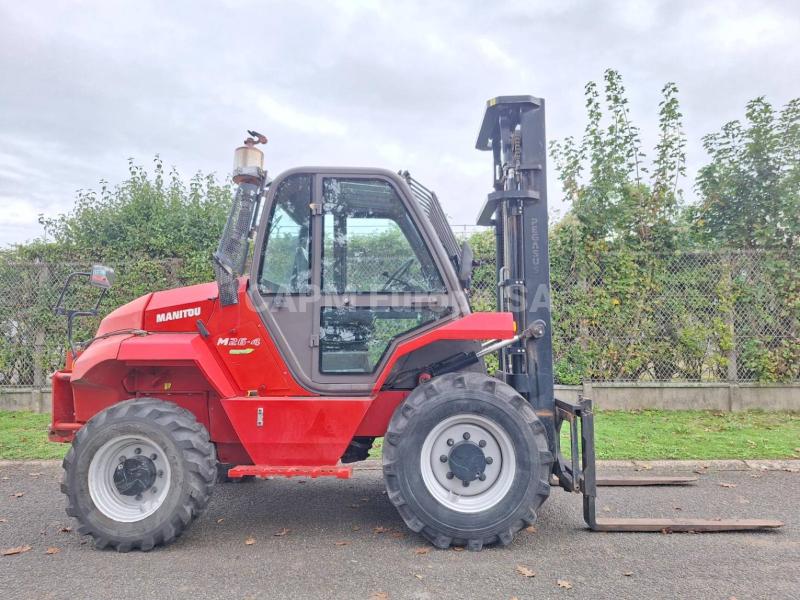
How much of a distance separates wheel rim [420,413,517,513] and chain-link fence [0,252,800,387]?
14.0 feet

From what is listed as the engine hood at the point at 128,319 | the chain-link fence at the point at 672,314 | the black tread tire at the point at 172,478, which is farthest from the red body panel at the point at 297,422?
the chain-link fence at the point at 672,314

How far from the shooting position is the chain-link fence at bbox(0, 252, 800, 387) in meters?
7.89

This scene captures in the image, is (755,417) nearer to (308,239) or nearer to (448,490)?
(448,490)

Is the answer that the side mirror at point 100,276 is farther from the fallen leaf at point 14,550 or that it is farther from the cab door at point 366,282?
the fallen leaf at point 14,550

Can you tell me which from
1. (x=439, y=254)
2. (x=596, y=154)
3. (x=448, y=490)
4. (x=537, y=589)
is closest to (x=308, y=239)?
→ (x=439, y=254)

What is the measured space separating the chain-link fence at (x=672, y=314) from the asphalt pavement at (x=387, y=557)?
329 centimetres

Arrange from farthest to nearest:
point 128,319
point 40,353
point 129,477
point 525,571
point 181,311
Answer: point 40,353, point 128,319, point 181,311, point 129,477, point 525,571

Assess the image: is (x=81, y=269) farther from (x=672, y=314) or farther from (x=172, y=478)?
(x=672, y=314)

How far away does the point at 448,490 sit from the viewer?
376 centimetres

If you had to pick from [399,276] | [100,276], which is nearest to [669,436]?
[399,276]

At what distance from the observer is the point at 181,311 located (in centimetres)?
404

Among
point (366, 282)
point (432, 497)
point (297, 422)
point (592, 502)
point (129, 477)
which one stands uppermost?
point (366, 282)

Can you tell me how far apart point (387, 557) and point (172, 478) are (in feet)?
4.98

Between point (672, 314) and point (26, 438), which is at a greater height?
point (672, 314)
